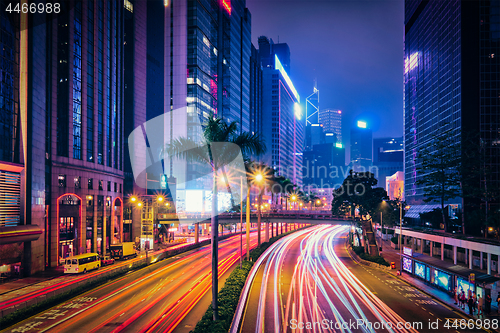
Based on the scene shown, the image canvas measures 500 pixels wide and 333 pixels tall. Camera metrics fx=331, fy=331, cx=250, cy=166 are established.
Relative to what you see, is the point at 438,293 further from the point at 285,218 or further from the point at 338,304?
the point at 285,218

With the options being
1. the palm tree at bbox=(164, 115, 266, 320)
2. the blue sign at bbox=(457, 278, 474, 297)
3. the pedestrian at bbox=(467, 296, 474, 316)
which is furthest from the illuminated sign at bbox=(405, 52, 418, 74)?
the palm tree at bbox=(164, 115, 266, 320)

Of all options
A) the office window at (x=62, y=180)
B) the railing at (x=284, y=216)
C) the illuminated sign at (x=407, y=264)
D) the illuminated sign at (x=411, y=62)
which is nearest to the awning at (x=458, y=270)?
the illuminated sign at (x=407, y=264)

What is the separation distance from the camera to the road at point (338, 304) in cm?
2258

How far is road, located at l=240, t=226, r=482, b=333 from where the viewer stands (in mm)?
22578

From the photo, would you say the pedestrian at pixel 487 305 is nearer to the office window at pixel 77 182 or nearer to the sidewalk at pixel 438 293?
the sidewalk at pixel 438 293

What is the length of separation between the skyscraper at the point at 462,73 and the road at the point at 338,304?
47.1 meters

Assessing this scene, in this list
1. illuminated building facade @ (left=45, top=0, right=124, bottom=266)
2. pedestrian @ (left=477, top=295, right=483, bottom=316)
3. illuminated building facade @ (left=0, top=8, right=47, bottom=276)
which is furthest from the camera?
illuminated building facade @ (left=45, top=0, right=124, bottom=266)

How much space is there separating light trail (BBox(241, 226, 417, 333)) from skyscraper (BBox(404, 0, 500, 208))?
4779 centimetres

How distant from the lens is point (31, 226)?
41.3m

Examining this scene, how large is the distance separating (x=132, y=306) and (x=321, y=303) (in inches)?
614

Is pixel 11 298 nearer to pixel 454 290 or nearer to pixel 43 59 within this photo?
pixel 43 59

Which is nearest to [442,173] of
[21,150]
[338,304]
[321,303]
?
[338,304]

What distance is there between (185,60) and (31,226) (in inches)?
3452

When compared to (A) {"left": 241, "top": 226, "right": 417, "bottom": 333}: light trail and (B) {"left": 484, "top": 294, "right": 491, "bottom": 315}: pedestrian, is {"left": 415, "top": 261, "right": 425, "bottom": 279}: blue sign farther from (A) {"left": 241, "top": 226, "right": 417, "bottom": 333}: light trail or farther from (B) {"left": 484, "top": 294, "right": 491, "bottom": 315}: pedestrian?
(B) {"left": 484, "top": 294, "right": 491, "bottom": 315}: pedestrian
